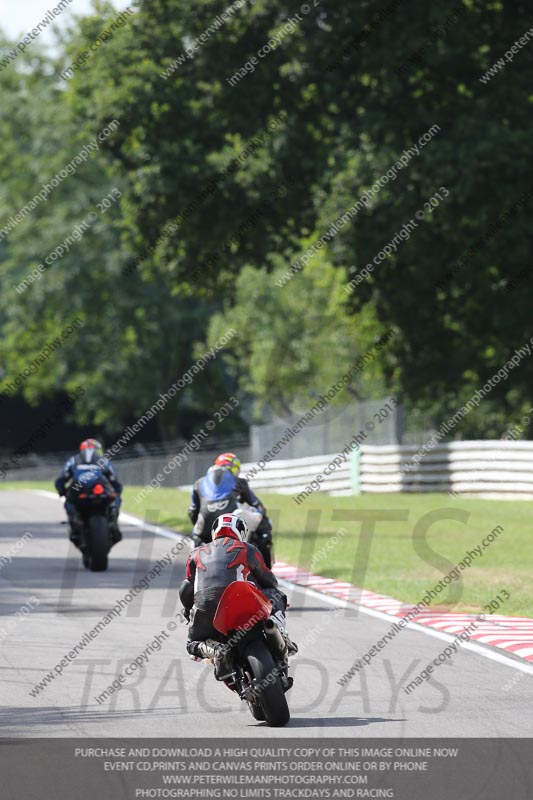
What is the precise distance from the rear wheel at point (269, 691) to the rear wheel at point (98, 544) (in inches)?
427

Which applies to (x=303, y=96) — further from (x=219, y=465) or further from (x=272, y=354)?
(x=272, y=354)

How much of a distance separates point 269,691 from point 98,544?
1101 centimetres

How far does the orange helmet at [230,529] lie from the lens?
10062 mm

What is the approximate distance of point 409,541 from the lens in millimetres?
24062

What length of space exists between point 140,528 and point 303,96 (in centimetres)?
1176

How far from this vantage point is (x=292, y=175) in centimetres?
3409

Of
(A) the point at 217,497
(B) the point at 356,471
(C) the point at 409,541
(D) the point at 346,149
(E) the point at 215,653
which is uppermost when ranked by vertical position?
(D) the point at 346,149

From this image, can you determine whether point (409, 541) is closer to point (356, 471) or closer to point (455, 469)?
point (455, 469)

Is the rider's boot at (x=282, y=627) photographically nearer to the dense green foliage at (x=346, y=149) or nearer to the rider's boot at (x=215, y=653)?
the rider's boot at (x=215, y=653)

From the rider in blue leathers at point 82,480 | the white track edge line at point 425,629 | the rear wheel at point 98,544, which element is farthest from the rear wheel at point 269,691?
the rider in blue leathers at point 82,480

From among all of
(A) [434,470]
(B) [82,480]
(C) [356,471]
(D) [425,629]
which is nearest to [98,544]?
(B) [82,480]

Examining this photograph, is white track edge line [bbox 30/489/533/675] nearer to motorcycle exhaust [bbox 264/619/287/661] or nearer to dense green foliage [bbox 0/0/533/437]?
motorcycle exhaust [bbox 264/619/287/661]

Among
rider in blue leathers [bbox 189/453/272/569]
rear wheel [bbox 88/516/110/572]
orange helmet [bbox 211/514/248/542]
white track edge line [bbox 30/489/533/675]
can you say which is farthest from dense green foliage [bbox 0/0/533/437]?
orange helmet [bbox 211/514/248/542]

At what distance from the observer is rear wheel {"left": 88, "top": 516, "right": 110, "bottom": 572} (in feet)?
65.5
